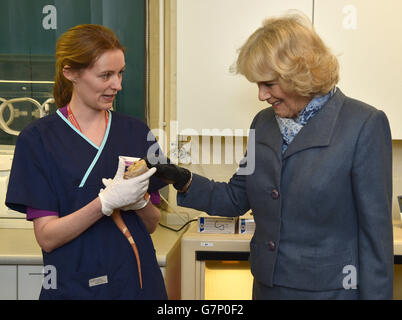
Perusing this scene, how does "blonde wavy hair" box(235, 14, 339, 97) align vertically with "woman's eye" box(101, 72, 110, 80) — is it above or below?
above

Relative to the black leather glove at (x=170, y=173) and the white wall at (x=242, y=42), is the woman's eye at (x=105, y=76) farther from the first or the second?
the white wall at (x=242, y=42)

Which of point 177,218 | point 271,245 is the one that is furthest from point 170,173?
point 177,218

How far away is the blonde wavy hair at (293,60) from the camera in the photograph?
4.06ft

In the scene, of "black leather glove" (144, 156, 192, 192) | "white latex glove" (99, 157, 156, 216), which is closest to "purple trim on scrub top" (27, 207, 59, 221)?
"white latex glove" (99, 157, 156, 216)

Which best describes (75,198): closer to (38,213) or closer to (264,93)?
(38,213)

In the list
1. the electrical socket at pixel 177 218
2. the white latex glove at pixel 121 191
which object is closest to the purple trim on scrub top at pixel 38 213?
the white latex glove at pixel 121 191

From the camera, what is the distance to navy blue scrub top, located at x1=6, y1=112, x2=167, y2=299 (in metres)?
1.29

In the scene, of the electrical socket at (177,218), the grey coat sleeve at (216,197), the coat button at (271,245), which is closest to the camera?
the coat button at (271,245)

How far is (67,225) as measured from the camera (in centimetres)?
125

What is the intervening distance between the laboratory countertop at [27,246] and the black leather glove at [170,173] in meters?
0.44

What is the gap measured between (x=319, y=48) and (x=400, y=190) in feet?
4.36

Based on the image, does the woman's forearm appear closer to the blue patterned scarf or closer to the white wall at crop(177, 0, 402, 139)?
the blue patterned scarf

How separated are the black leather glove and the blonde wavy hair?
0.35 m

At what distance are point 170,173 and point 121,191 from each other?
199mm
